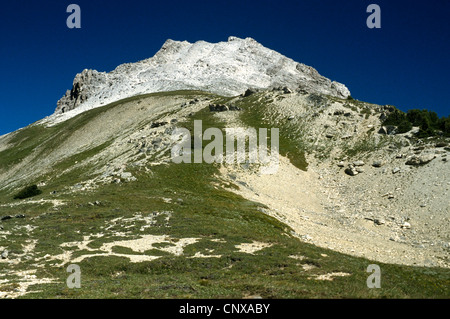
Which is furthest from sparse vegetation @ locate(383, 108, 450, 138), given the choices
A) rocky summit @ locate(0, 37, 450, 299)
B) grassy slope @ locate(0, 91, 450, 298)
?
grassy slope @ locate(0, 91, 450, 298)

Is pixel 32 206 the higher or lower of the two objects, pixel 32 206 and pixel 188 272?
the higher

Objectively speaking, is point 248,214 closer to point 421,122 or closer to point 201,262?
point 201,262

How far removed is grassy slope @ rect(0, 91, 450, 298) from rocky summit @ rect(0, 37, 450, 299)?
0.49 ft

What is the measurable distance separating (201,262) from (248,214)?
1823cm

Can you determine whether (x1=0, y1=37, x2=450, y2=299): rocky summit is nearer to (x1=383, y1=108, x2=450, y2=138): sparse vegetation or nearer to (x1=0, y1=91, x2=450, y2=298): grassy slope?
(x1=0, y1=91, x2=450, y2=298): grassy slope

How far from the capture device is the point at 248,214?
42.2 meters

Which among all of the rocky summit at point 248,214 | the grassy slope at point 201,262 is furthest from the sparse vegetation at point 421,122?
the grassy slope at point 201,262

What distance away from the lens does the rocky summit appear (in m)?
20.6

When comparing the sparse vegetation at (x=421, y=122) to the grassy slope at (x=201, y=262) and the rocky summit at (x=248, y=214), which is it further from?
the grassy slope at (x=201, y=262)

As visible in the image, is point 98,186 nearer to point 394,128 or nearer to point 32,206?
point 32,206

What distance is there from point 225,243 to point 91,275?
1205cm

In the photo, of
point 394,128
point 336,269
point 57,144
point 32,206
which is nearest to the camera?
point 336,269

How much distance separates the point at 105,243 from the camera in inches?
1193
